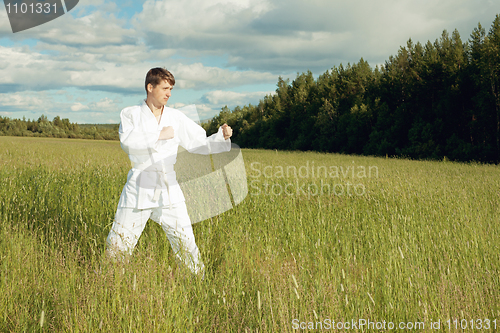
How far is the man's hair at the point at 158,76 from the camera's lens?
127 inches

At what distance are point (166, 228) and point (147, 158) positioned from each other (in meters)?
0.78

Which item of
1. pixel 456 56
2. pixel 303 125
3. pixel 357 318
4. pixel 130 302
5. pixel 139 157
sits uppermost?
pixel 456 56

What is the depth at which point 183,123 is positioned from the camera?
144 inches

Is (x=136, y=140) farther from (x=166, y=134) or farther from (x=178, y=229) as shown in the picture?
(x=178, y=229)

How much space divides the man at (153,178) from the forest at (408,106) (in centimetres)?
2754

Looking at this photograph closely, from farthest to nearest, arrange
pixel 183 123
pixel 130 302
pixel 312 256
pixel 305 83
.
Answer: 1. pixel 305 83
2. pixel 312 256
3. pixel 183 123
4. pixel 130 302

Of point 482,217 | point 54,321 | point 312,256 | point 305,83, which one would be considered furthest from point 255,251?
point 305,83

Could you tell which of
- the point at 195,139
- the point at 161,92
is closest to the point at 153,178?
the point at 195,139

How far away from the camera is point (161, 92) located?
129 inches

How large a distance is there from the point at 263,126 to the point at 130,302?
63.7 meters

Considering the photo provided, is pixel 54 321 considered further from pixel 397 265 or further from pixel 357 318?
pixel 397 265

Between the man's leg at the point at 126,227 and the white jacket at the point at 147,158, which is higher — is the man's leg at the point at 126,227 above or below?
below

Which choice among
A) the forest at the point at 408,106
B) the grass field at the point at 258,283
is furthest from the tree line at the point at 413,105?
the grass field at the point at 258,283

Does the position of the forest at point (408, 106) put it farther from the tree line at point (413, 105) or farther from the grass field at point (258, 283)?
the grass field at point (258, 283)
